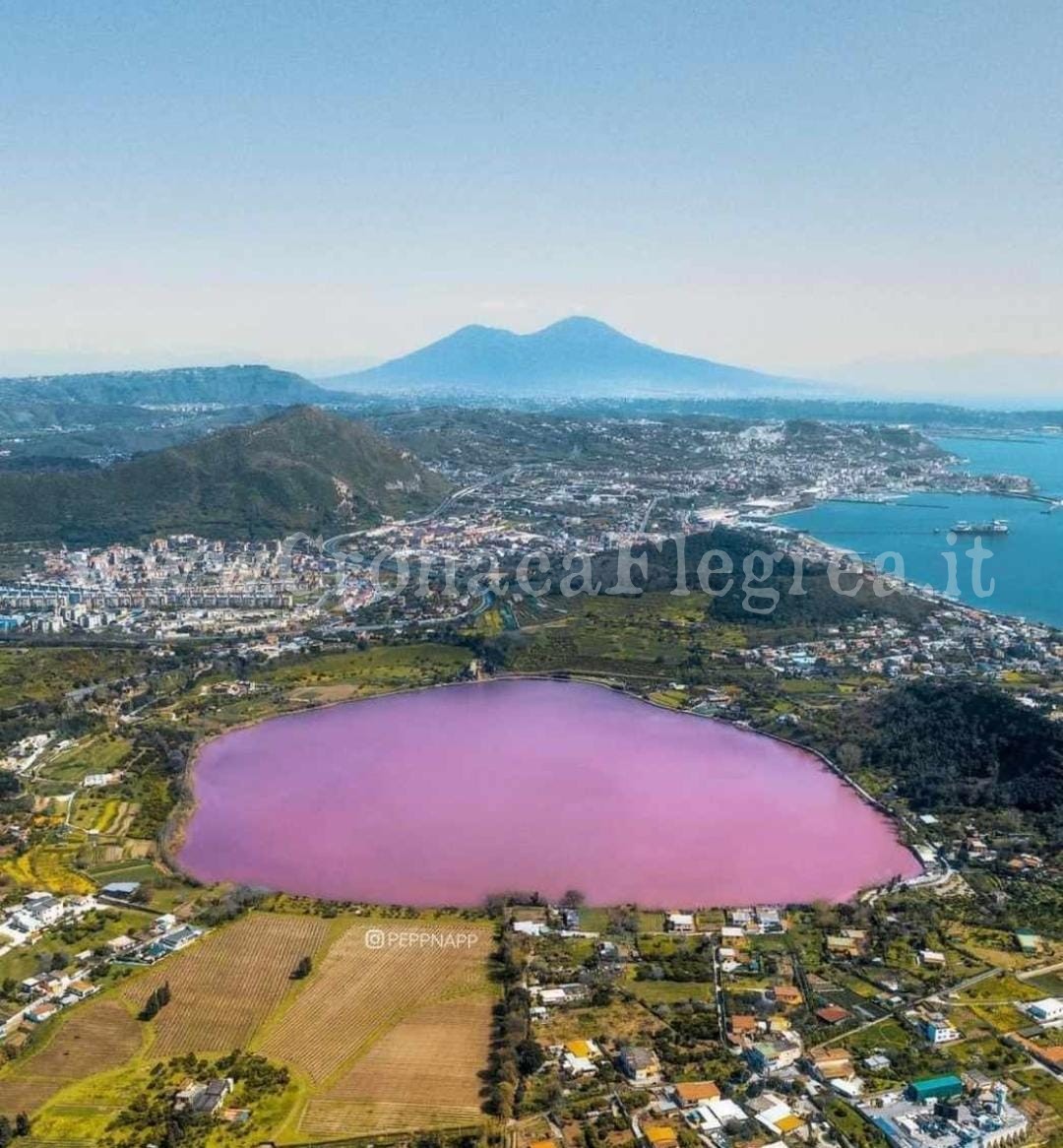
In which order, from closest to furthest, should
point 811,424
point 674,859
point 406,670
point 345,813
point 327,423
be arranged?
point 674,859 → point 345,813 → point 406,670 → point 327,423 → point 811,424

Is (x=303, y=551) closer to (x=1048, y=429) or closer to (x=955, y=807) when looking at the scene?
(x=955, y=807)

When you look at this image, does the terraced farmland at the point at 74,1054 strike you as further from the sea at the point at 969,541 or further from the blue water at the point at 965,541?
the blue water at the point at 965,541

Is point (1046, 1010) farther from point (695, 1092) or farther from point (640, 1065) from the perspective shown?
point (640, 1065)

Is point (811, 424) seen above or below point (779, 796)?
above

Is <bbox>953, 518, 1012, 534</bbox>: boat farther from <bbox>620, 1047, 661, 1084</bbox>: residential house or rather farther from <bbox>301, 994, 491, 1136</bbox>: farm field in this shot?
<bbox>620, 1047, 661, 1084</bbox>: residential house

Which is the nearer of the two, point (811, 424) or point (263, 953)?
point (263, 953)

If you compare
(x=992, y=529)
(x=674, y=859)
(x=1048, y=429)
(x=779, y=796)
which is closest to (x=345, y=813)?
(x=674, y=859)

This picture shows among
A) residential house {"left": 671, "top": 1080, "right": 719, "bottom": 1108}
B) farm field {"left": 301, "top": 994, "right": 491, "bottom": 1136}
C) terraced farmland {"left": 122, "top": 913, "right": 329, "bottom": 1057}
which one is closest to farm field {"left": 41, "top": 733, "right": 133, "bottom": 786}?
terraced farmland {"left": 122, "top": 913, "right": 329, "bottom": 1057}
